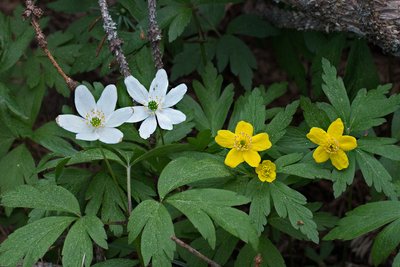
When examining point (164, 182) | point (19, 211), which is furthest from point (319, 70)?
point (19, 211)

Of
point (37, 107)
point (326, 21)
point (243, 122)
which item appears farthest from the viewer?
point (37, 107)

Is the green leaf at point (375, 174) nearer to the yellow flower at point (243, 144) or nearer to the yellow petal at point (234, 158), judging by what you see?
the yellow flower at point (243, 144)

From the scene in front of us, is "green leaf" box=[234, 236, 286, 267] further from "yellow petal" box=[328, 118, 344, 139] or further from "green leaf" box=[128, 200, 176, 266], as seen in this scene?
"yellow petal" box=[328, 118, 344, 139]

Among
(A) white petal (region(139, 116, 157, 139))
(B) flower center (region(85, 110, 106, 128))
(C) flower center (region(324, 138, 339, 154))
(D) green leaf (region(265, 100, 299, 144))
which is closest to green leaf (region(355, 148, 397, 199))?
(C) flower center (region(324, 138, 339, 154))

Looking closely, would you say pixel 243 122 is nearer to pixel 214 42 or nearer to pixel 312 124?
pixel 312 124

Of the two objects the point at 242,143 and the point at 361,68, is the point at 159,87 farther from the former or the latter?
the point at 361,68
